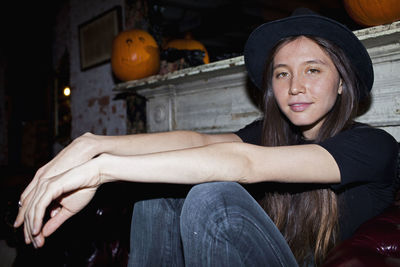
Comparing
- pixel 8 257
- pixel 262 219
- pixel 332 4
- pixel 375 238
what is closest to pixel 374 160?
pixel 375 238

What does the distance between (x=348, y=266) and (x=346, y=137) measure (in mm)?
470

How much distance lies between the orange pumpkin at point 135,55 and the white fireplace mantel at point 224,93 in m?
0.11

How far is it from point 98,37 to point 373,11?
117 inches

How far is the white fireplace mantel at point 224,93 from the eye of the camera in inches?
58.7

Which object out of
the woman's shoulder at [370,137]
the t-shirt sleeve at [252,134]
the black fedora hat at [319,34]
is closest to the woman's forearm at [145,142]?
the t-shirt sleeve at [252,134]

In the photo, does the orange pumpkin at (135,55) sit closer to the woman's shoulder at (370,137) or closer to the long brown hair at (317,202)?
the long brown hair at (317,202)

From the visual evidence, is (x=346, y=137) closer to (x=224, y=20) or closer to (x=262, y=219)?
(x=262, y=219)

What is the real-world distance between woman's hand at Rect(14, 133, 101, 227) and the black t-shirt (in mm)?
913

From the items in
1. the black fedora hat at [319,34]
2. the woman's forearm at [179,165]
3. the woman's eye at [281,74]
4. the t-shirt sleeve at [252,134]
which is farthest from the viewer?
the t-shirt sleeve at [252,134]

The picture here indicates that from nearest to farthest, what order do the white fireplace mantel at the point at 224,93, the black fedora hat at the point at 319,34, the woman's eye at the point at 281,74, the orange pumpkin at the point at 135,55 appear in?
the black fedora hat at the point at 319,34, the woman's eye at the point at 281,74, the white fireplace mantel at the point at 224,93, the orange pumpkin at the point at 135,55

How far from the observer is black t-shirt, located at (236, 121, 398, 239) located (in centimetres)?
94

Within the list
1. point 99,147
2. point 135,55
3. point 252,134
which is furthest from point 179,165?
point 135,55

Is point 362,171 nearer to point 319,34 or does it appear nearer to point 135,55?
point 319,34

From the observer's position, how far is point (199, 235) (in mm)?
→ 951
